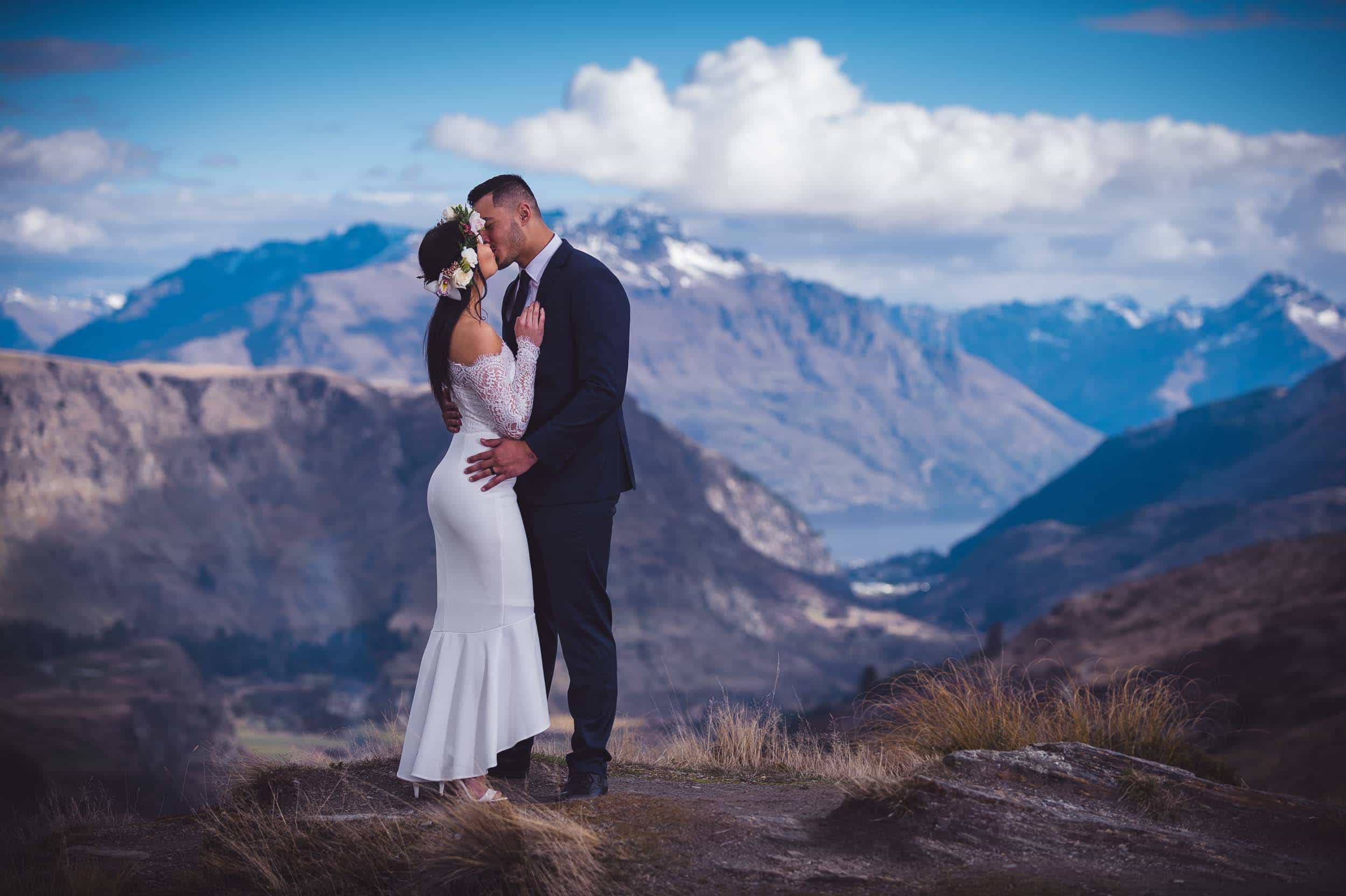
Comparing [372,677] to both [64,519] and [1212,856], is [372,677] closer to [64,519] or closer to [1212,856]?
[64,519]

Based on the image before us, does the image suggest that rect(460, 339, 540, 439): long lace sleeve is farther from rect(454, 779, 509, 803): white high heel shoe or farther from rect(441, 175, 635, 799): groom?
rect(454, 779, 509, 803): white high heel shoe

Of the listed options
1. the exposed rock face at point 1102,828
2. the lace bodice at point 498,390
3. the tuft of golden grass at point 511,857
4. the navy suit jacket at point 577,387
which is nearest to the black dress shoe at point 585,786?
the tuft of golden grass at point 511,857

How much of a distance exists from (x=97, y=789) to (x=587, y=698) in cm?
469

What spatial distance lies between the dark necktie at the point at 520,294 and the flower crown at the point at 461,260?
15.9 inches

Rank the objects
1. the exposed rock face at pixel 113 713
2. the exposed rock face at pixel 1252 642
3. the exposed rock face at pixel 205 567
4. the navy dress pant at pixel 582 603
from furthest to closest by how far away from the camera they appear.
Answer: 1. the exposed rock face at pixel 205 567
2. the exposed rock face at pixel 113 713
3. the exposed rock face at pixel 1252 642
4. the navy dress pant at pixel 582 603

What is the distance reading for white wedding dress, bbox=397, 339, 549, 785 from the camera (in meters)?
6.82

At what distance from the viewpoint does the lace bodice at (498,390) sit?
6.73m

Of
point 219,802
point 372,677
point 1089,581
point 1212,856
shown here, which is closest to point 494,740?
point 219,802

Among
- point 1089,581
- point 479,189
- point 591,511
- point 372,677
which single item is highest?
point 479,189

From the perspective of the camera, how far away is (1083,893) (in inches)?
Answer: 214

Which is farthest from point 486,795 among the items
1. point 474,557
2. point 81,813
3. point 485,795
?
point 81,813

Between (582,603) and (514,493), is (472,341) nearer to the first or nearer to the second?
(514,493)

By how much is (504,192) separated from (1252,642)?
193 ft

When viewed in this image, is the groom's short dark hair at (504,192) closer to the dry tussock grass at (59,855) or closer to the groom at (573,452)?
the groom at (573,452)
